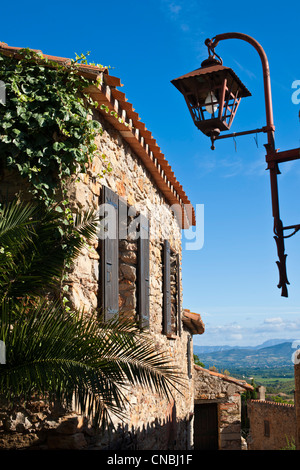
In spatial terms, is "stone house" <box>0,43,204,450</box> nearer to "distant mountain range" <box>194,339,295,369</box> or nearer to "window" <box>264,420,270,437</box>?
"window" <box>264,420,270,437</box>

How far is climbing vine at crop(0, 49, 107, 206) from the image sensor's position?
4535 mm

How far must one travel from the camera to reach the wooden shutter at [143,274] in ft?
20.4

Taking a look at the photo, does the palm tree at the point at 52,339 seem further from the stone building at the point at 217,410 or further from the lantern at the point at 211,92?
the stone building at the point at 217,410

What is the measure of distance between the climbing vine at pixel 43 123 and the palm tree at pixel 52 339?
476 mm

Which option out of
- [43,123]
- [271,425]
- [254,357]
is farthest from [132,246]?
[254,357]

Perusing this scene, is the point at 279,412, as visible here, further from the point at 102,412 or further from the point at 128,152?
the point at 102,412

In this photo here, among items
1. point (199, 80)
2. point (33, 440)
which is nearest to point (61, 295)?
point (33, 440)

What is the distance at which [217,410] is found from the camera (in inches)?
556

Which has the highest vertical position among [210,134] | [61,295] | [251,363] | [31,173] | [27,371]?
[210,134]

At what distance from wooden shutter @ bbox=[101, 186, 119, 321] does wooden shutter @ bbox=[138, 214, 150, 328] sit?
83 cm

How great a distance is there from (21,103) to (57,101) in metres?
0.34

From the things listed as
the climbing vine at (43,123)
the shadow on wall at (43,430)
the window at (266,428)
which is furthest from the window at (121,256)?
the window at (266,428)
